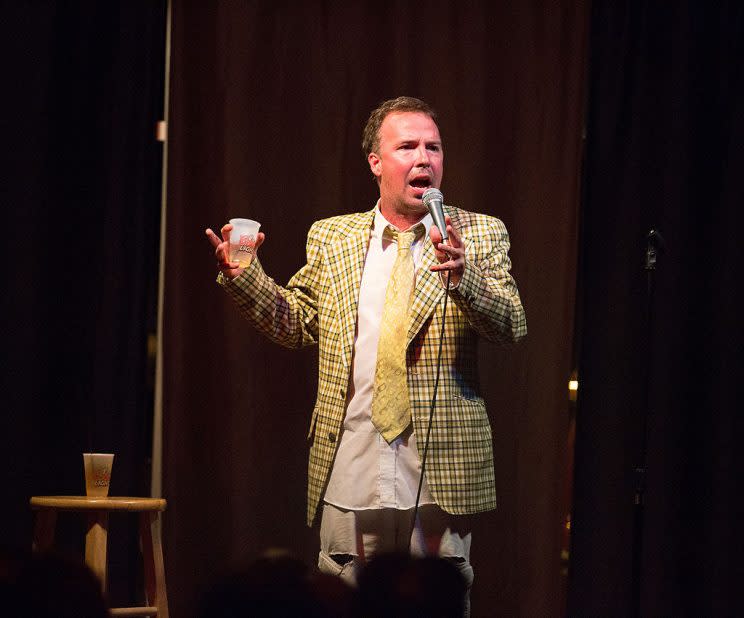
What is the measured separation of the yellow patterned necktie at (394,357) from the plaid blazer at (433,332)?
0.13ft

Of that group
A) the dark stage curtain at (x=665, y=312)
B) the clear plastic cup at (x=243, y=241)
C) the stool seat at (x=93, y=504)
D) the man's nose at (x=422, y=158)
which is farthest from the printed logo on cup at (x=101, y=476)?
the dark stage curtain at (x=665, y=312)

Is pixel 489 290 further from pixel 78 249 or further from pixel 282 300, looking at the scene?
pixel 78 249

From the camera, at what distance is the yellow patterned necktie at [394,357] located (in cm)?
300

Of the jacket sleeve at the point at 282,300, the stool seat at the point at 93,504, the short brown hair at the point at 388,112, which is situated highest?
the short brown hair at the point at 388,112

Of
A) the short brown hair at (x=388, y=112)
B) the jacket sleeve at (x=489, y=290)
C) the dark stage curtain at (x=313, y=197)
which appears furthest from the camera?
the dark stage curtain at (x=313, y=197)

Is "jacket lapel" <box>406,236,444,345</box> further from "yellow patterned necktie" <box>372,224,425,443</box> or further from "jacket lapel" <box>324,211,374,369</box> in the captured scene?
"jacket lapel" <box>324,211,374,369</box>

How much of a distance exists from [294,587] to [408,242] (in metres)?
1.71

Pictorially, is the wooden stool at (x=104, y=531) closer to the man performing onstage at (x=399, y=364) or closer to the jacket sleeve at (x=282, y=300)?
the man performing onstage at (x=399, y=364)

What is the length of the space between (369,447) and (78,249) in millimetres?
1637

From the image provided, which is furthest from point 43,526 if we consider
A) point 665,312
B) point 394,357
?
point 665,312

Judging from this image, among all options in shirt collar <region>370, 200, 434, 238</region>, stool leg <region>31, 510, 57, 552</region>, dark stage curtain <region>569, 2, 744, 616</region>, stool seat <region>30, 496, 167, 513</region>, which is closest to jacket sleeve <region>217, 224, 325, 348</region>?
shirt collar <region>370, 200, 434, 238</region>

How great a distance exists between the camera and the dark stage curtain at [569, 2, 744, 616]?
3.81 m

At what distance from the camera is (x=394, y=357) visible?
3.04 meters

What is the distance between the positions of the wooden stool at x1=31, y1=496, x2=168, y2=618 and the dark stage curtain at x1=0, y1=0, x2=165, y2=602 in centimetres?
71
